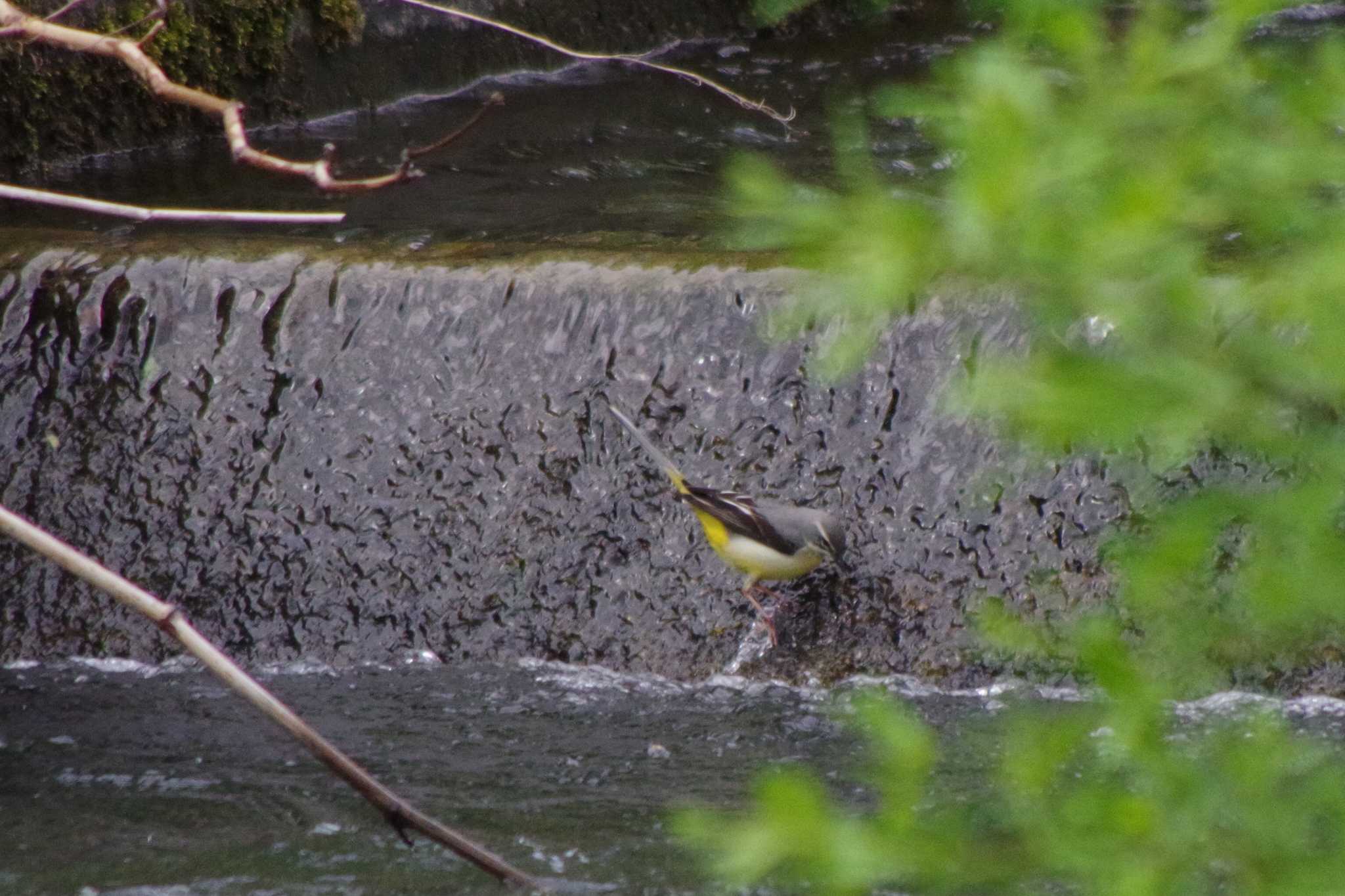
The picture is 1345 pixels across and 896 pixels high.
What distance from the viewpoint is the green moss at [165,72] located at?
26.8ft

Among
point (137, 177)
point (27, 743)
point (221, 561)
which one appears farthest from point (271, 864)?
point (137, 177)

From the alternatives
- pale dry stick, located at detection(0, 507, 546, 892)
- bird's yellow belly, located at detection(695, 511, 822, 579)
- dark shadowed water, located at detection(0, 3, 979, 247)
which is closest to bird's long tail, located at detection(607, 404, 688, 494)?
bird's yellow belly, located at detection(695, 511, 822, 579)

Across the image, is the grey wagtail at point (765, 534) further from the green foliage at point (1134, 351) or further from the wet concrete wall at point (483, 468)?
the green foliage at point (1134, 351)

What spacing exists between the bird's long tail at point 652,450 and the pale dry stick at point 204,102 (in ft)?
7.44

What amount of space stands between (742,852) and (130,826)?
3647 mm

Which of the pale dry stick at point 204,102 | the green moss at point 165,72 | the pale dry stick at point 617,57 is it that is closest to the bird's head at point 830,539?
the pale dry stick at point 617,57

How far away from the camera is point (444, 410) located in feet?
18.5

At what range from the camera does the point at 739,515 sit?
492 centimetres

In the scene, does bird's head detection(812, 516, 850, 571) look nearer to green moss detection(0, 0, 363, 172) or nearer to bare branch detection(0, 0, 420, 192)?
bare branch detection(0, 0, 420, 192)

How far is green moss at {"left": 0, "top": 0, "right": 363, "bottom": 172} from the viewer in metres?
8.18

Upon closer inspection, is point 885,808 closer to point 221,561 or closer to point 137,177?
point 221,561

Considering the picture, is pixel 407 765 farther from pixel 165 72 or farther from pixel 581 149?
pixel 165 72

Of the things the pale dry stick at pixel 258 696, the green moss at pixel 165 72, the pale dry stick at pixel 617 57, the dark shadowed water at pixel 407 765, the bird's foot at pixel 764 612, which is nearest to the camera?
the pale dry stick at pixel 258 696

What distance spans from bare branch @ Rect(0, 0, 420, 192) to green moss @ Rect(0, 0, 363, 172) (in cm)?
495
